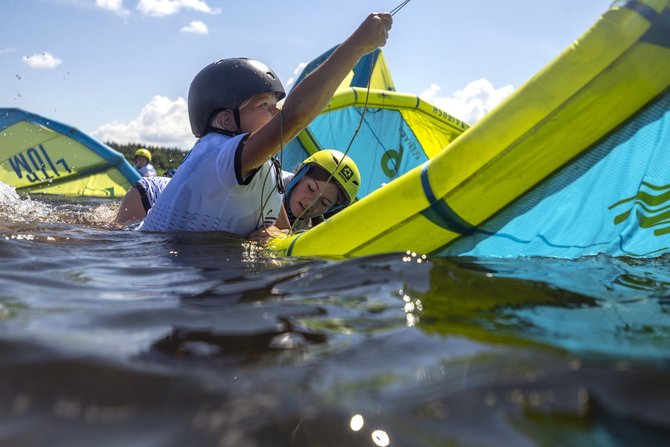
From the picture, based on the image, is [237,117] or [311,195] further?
[311,195]

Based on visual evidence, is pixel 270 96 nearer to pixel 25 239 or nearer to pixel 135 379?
pixel 25 239

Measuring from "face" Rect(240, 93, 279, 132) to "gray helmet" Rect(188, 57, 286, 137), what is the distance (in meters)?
0.04

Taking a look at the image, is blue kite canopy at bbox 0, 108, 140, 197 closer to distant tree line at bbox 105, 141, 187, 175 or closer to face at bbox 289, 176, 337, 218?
face at bbox 289, 176, 337, 218

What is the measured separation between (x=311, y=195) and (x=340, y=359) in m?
3.85

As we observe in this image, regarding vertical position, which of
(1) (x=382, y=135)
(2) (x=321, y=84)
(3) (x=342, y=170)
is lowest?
(3) (x=342, y=170)

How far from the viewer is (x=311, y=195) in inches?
196

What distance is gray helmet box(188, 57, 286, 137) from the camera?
12.4ft

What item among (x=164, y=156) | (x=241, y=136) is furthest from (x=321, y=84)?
(x=164, y=156)

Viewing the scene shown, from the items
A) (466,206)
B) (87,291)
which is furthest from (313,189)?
(87,291)

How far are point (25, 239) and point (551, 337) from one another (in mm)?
2824

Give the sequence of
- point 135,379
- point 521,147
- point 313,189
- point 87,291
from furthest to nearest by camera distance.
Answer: point 313,189
point 521,147
point 87,291
point 135,379

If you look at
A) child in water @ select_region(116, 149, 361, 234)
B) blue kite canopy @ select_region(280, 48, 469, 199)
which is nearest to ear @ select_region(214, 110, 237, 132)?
child in water @ select_region(116, 149, 361, 234)

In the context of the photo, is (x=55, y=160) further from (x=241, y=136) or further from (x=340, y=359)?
(x=340, y=359)

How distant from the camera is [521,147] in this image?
230cm
